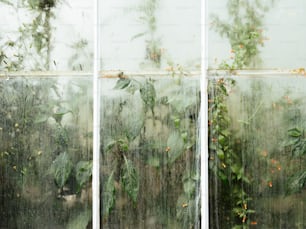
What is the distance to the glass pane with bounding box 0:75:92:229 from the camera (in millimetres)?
3292

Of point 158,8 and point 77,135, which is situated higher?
point 158,8

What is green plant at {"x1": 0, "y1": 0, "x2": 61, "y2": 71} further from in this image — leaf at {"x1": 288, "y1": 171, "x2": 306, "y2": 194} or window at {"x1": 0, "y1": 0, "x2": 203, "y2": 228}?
leaf at {"x1": 288, "y1": 171, "x2": 306, "y2": 194}

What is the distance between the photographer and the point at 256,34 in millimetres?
3195

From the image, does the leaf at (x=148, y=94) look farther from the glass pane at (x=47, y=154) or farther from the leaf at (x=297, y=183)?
the leaf at (x=297, y=183)

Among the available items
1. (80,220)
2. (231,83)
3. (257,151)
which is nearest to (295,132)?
(257,151)

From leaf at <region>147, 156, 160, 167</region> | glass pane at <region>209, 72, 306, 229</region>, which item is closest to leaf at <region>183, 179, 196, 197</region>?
glass pane at <region>209, 72, 306, 229</region>

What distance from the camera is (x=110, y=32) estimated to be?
3.29m

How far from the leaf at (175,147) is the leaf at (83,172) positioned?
0.59 m

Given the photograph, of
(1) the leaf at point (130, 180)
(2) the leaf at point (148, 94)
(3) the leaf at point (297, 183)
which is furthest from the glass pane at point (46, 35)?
(3) the leaf at point (297, 183)

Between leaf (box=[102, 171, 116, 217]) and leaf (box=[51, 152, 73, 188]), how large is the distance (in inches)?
11.5

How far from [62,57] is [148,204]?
1223 mm

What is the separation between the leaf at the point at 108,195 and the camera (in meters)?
3.25

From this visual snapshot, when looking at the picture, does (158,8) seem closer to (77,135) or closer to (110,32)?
(110,32)

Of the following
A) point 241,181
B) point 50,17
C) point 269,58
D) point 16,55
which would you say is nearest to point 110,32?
point 50,17
